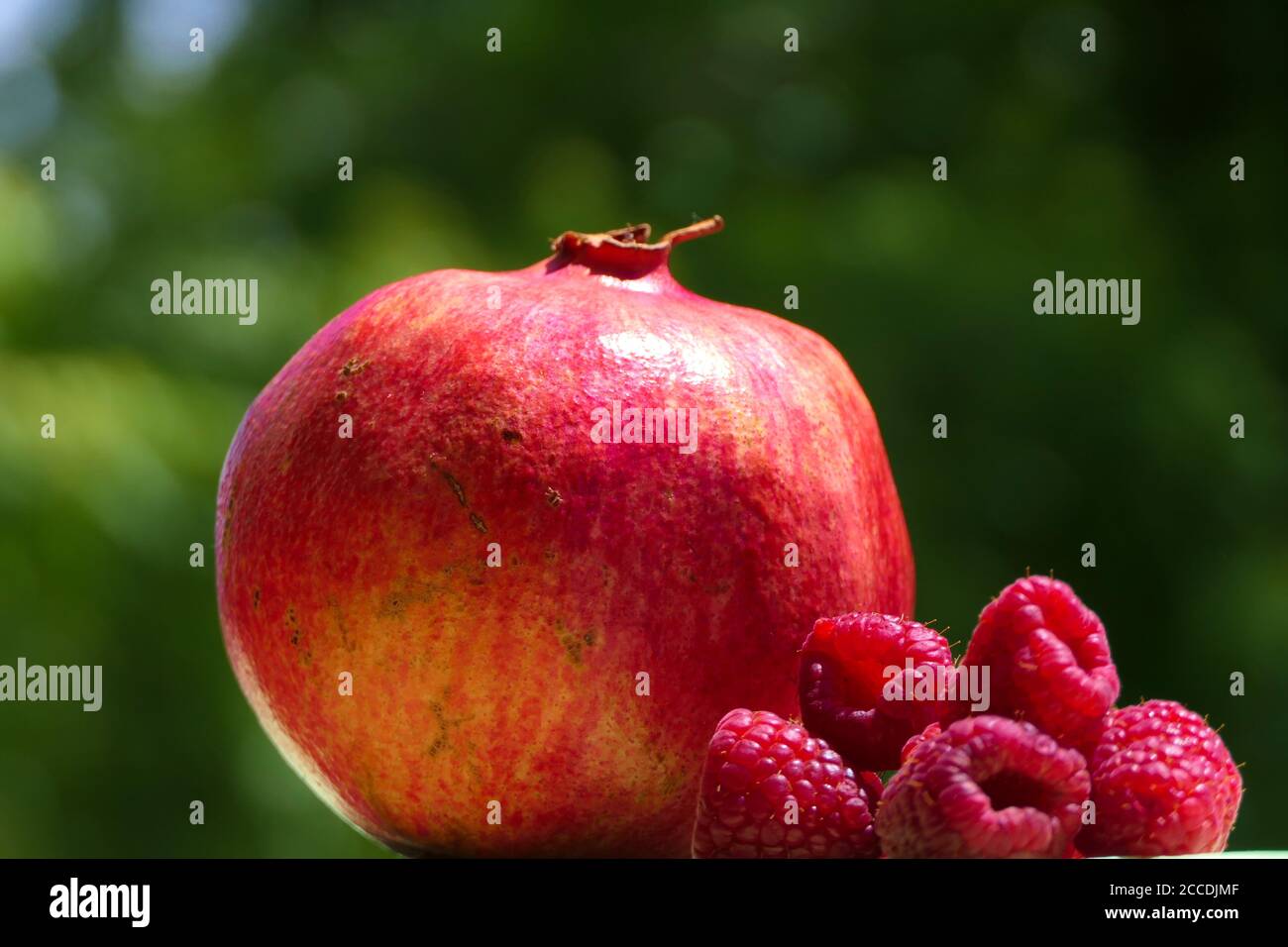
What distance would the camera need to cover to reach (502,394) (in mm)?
1172

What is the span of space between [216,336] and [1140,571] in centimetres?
252

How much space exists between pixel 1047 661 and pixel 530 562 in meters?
0.38

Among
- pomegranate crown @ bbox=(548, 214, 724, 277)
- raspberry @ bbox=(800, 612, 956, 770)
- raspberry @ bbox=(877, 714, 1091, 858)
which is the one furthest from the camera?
pomegranate crown @ bbox=(548, 214, 724, 277)

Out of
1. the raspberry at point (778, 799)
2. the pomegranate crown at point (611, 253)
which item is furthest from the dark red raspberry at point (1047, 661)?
the pomegranate crown at point (611, 253)

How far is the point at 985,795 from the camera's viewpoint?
969mm

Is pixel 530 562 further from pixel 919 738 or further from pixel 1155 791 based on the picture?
pixel 1155 791

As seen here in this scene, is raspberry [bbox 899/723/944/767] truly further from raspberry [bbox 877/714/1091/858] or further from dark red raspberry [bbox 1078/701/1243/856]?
dark red raspberry [bbox 1078/701/1243/856]

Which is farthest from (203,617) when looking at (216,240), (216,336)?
(216,240)

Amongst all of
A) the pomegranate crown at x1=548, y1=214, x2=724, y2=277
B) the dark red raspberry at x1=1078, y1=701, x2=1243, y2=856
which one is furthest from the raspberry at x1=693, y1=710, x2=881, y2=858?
the pomegranate crown at x1=548, y1=214, x2=724, y2=277

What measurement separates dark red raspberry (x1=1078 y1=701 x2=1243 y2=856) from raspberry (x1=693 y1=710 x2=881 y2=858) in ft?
0.54

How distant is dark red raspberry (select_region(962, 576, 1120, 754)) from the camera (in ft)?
3.43

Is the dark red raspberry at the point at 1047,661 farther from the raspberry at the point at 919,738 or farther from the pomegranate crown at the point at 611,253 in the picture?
the pomegranate crown at the point at 611,253

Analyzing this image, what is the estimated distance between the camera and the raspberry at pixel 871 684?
1094 millimetres

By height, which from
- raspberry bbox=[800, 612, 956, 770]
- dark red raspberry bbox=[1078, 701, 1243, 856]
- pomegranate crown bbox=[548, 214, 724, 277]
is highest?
pomegranate crown bbox=[548, 214, 724, 277]
